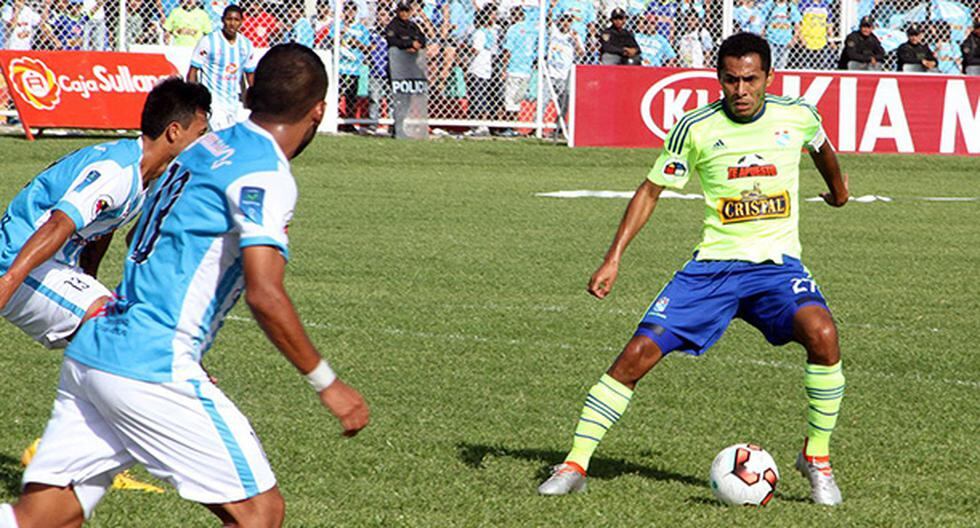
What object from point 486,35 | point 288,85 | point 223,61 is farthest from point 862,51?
point 288,85

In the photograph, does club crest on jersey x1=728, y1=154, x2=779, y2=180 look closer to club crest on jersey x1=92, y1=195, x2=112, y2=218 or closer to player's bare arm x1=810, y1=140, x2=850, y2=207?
player's bare arm x1=810, y1=140, x2=850, y2=207

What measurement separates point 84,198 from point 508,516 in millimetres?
2102

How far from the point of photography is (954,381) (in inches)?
371

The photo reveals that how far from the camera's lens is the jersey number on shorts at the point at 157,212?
14.7 ft

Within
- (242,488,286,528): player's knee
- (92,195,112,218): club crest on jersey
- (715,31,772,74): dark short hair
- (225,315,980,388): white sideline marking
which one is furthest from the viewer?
(225,315,980,388): white sideline marking

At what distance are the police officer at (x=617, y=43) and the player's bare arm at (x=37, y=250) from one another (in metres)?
20.4

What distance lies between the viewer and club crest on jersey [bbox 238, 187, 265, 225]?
4.28 meters

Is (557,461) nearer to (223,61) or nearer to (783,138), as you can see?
(783,138)

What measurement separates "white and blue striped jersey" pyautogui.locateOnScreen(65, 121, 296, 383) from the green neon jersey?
292 centimetres

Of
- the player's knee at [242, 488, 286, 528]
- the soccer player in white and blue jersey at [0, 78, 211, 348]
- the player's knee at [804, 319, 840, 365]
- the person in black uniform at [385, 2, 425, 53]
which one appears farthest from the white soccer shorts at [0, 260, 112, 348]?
the person in black uniform at [385, 2, 425, 53]

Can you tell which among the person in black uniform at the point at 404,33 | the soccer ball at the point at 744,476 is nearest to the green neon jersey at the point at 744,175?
the soccer ball at the point at 744,476

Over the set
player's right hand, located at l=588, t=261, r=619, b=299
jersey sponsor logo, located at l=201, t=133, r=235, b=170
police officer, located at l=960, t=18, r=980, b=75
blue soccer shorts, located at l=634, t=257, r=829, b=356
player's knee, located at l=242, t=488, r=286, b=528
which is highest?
jersey sponsor logo, located at l=201, t=133, r=235, b=170

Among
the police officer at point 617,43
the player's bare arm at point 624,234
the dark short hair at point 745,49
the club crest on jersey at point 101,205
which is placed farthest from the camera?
the police officer at point 617,43

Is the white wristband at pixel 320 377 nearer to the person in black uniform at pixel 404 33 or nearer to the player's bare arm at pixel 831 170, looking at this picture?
the player's bare arm at pixel 831 170
